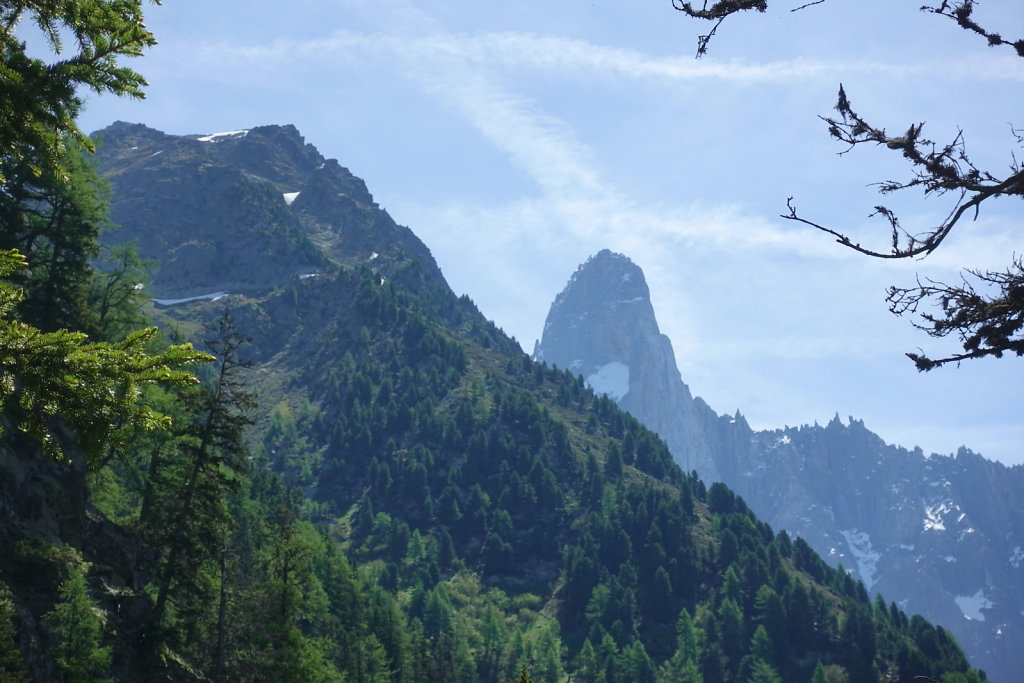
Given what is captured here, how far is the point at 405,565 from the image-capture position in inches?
5935

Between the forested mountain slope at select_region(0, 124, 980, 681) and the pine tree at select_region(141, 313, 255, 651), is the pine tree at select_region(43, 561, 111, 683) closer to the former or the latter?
the forested mountain slope at select_region(0, 124, 980, 681)

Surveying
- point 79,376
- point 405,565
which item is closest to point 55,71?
point 79,376

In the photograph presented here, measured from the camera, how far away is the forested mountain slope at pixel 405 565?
32.4m

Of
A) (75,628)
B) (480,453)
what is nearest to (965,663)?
(480,453)

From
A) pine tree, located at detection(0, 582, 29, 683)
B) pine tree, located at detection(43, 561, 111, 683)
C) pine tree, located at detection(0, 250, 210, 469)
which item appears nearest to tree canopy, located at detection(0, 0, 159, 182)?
pine tree, located at detection(0, 250, 210, 469)

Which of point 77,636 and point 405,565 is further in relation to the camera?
point 405,565

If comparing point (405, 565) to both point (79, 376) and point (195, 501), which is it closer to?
point (195, 501)

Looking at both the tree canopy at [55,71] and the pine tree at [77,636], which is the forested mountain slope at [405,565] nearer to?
the pine tree at [77,636]

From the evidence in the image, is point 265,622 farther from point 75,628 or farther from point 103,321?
point 103,321

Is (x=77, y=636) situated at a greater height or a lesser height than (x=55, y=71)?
lesser

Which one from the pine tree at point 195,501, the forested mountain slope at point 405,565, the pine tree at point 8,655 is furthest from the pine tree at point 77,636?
the pine tree at point 195,501

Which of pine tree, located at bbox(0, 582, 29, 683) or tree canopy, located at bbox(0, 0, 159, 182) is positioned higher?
tree canopy, located at bbox(0, 0, 159, 182)

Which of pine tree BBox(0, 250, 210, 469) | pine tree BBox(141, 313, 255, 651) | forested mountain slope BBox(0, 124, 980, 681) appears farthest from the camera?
pine tree BBox(141, 313, 255, 651)

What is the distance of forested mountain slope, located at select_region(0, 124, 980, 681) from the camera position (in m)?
32.4
